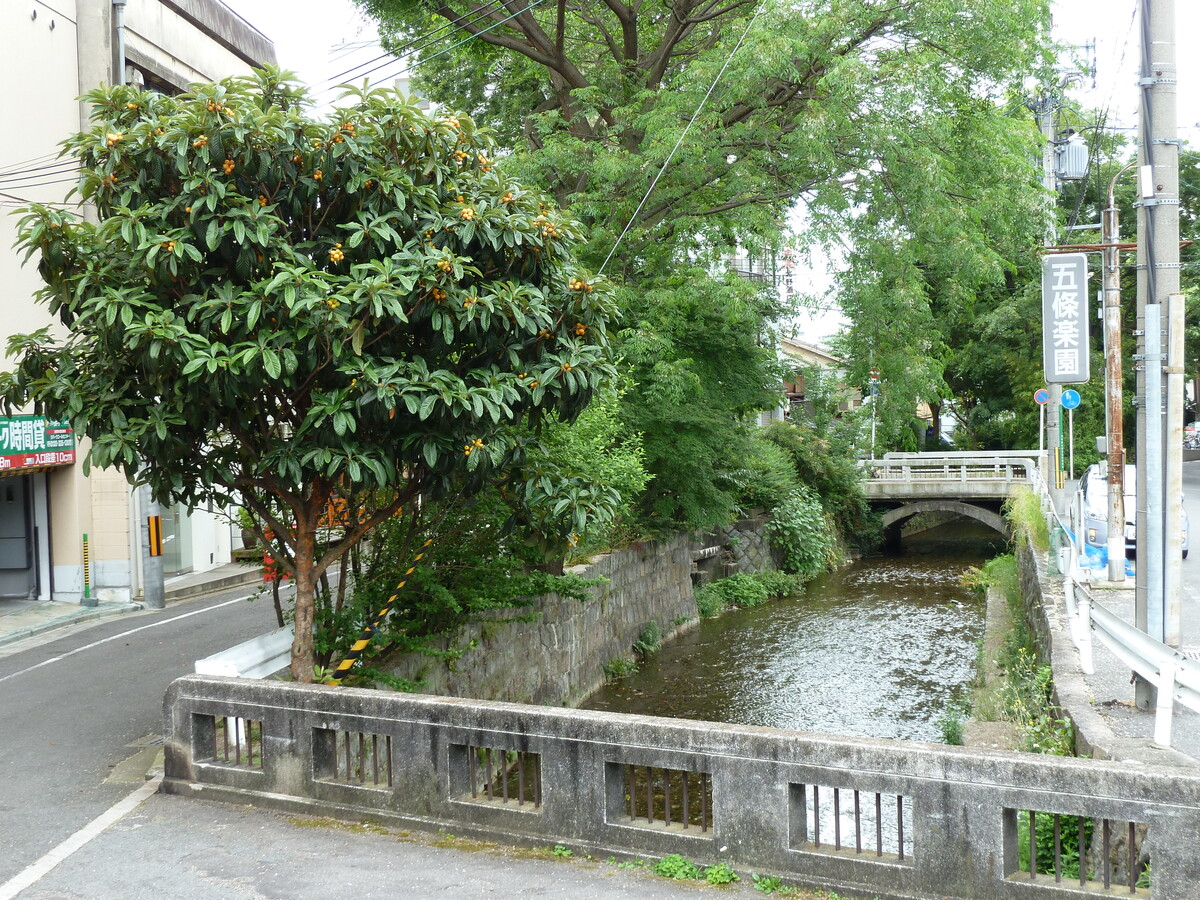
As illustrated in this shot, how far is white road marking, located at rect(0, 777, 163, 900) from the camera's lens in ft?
19.7

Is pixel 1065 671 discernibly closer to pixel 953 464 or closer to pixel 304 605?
pixel 304 605

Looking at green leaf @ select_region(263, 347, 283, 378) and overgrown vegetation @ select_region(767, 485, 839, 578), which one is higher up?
green leaf @ select_region(263, 347, 283, 378)

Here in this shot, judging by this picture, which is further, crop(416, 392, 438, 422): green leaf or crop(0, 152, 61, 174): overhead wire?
crop(0, 152, 61, 174): overhead wire

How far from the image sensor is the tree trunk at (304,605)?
8.44m

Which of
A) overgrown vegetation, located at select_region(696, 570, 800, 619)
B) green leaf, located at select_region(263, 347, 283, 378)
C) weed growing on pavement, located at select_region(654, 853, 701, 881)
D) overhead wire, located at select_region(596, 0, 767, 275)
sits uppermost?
overhead wire, located at select_region(596, 0, 767, 275)

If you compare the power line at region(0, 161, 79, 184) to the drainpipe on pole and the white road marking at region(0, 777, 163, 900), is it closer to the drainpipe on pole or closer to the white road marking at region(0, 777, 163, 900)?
the drainpipe on pole

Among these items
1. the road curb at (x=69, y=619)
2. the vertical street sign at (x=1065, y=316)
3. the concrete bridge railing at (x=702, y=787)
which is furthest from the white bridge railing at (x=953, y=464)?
the concrete bridge railing at (x=702, y=787)

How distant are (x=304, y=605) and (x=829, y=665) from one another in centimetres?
1259

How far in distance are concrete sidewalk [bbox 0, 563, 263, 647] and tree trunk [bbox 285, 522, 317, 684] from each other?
15.1 feet

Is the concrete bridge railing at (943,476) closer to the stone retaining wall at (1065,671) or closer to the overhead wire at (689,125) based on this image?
the stone retaining wall at (1065,671)

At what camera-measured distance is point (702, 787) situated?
602cm

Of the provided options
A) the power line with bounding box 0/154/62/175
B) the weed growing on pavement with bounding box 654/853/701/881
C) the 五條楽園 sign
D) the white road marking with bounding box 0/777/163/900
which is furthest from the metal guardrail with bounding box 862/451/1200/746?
the power line with bounding box 0/154/62/175

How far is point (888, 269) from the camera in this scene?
585 inches

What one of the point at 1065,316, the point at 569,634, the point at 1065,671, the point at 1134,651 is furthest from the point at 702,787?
the point at 1065,316
